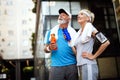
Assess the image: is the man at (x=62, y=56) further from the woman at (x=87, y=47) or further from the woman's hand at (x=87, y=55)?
the woman's hand at (x=87, y=55)

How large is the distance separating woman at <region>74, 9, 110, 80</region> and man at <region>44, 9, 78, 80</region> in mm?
132

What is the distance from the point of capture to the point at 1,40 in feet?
96.0

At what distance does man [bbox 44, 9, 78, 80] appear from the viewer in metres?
3.59

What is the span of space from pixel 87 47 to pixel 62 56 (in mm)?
397

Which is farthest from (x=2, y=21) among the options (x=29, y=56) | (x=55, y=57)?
(x=55, y=57)

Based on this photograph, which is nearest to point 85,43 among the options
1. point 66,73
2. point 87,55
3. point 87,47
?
point 87,47

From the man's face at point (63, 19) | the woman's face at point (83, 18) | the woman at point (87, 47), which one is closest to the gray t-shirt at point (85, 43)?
the woman at point (87, 47)

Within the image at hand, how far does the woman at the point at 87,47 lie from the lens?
3363 mm

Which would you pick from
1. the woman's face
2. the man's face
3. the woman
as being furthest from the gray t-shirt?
the man's face

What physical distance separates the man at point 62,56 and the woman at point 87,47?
0.43 feet

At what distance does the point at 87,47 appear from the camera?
3488mm

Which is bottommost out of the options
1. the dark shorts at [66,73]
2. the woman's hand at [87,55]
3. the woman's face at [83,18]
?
the dark shorts at [66,73]

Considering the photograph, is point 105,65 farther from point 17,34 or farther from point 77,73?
point 17,34

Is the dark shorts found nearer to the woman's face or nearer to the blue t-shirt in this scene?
the blue t-shirt
